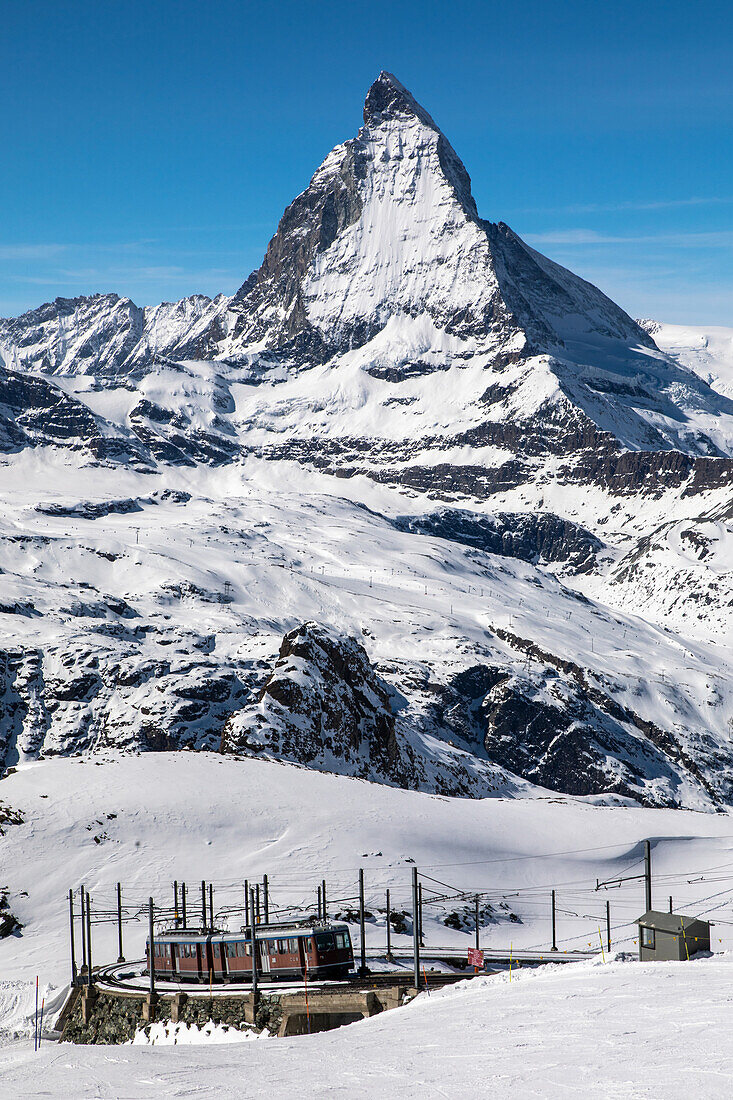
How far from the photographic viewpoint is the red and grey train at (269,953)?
2488 inches

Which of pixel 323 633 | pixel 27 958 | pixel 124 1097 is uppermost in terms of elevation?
pixel 323 633

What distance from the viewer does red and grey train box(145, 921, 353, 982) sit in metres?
63.2

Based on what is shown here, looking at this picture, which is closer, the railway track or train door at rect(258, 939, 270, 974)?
the railway track

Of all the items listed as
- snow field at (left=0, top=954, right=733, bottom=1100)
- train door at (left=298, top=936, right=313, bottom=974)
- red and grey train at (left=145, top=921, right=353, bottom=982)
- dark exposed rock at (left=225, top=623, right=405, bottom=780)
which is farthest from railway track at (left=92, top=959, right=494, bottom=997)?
dark exposed rock at (left=225, top=623, right=405, bottom=780)

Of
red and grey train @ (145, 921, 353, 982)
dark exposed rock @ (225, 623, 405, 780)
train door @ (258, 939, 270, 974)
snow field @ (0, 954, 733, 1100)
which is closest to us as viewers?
snow field @ (0, 954, 733, 1100)

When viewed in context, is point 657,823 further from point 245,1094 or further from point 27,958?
point 245,1094

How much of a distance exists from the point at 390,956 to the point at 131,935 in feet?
76.6

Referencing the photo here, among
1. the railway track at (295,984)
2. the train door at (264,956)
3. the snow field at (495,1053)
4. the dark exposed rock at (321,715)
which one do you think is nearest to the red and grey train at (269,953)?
the train door at (264,956)

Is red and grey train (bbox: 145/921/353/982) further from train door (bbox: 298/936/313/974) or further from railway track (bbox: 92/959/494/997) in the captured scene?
railway track (bbox: 92/959/494/997)

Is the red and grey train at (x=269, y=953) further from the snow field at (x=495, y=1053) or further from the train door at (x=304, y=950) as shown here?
the snow field at (x=495, y=1053)

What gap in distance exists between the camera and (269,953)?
2517 inches

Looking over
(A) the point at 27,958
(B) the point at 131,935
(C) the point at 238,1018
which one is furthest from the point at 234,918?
(C) the point at 238,1018

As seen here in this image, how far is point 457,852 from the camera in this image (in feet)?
336

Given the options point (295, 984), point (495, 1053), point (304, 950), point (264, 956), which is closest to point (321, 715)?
point (264, 956)
